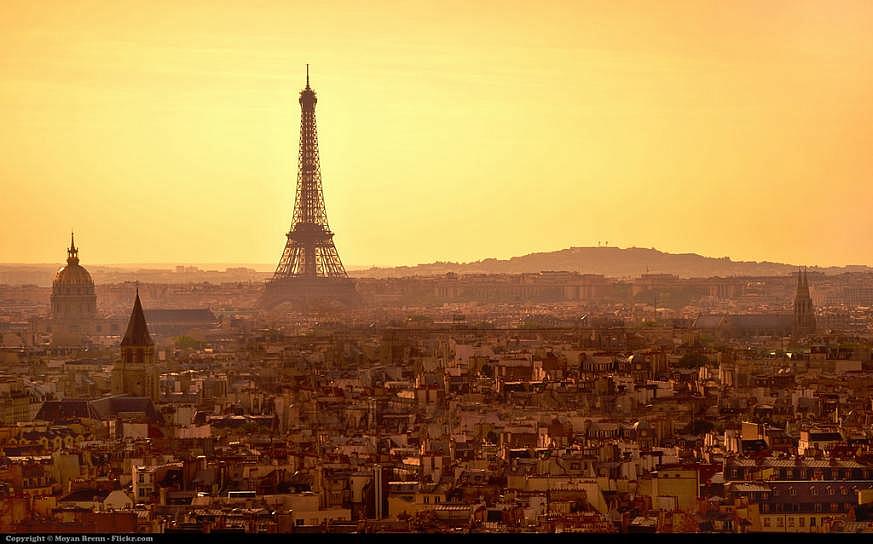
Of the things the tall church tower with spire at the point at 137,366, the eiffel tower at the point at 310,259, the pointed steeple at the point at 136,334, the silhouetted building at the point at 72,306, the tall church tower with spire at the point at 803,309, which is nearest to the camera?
the tall church tower with spire at the point at 137,366

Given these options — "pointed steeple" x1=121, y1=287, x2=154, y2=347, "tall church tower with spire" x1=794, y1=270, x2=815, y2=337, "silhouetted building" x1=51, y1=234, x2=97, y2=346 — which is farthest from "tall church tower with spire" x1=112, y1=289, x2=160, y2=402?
"tall church tower with spire" x1=794, y1=270, x2=815, y2=337

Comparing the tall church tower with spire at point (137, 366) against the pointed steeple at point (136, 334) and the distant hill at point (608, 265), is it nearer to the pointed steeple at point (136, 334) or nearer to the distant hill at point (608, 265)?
the pointed steeple at point (136, 334)

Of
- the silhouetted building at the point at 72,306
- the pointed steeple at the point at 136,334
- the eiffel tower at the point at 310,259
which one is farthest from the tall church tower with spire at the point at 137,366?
the eiffel tower at the point at 310,259

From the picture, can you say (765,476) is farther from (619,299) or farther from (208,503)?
(619,299)

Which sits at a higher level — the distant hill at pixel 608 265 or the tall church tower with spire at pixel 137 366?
the distant hill at pixel 608 265

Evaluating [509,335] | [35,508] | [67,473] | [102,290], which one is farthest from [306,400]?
[102,290]
